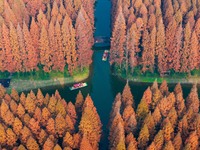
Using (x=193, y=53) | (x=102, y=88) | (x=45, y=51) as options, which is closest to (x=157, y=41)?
(x=193, y=53)

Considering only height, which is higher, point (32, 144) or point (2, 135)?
point (2, 135)

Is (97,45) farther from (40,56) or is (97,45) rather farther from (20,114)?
(20,114)

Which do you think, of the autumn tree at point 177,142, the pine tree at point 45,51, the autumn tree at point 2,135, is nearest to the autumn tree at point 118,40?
the pine tree at point 45,51

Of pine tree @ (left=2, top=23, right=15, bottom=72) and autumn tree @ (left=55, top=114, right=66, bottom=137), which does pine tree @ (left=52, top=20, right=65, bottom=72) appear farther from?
autumn tree @ (left=55, top=114, right=66, bottom=137)

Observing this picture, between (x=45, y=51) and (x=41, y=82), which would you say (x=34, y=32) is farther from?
(x=41, y=82)

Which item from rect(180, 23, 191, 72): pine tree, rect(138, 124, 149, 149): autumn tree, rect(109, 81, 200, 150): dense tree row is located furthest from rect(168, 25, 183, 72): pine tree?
rect(138, 124, 149, 149): autumn tree

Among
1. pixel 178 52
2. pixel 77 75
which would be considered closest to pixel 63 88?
pixel 77 75
